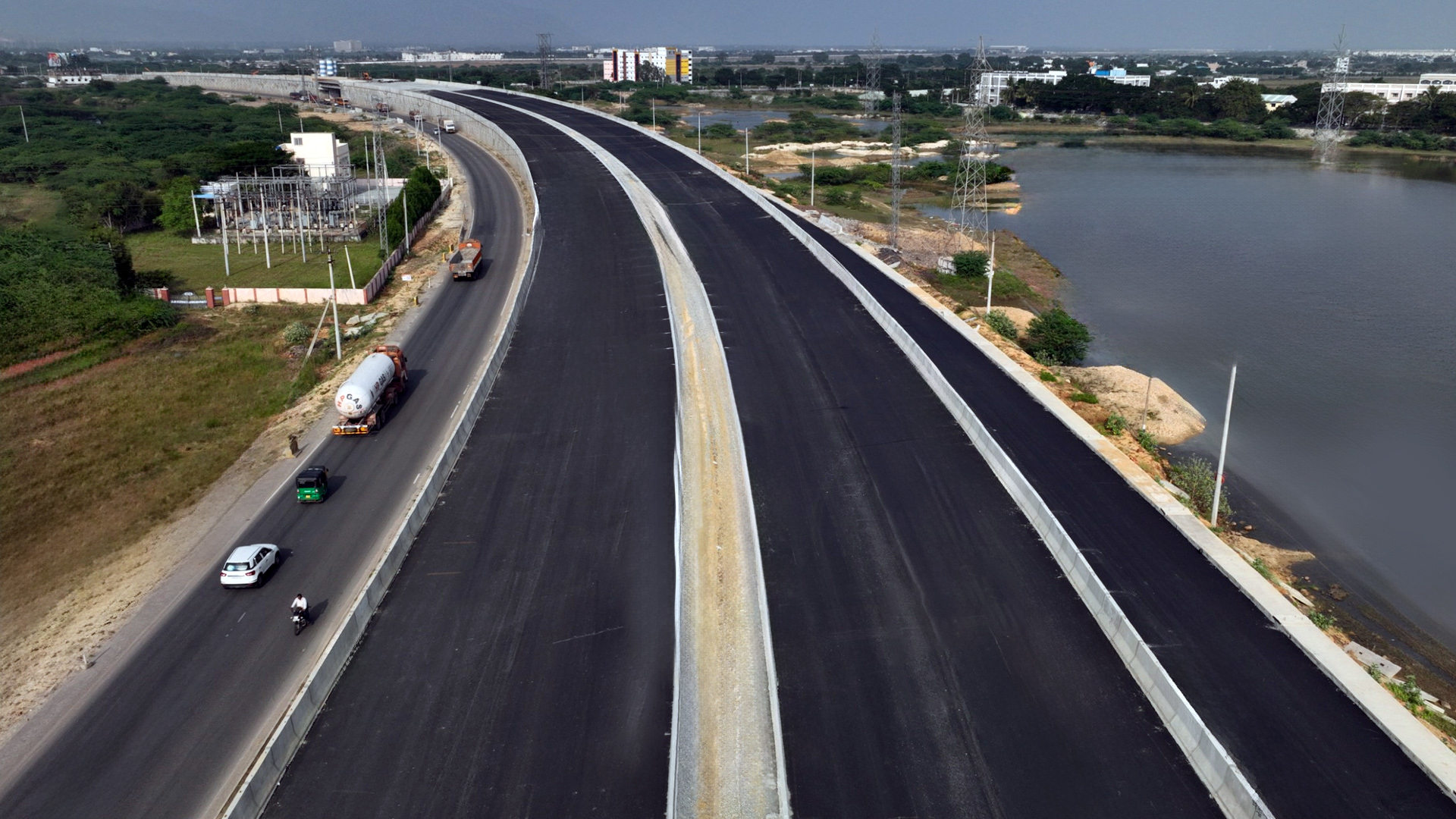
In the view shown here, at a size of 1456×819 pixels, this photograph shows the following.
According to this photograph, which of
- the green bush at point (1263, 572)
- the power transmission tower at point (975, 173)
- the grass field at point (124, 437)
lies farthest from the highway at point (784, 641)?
the power transmission tower at point (975, 173)

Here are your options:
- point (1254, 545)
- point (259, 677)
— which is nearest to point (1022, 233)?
point (1254, 545)

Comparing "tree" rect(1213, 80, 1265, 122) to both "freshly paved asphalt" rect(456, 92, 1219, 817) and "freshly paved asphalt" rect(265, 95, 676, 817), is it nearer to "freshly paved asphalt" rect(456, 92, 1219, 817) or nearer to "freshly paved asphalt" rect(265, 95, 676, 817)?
"freshly paved asphalt" rect(456, 92, 1219, 817)

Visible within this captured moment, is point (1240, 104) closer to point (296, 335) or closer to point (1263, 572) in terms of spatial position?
point (1263, 572)

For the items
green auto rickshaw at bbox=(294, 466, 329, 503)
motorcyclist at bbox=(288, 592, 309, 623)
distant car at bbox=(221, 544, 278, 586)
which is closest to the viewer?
motorcyclist at bbox=(288, 592, 309, 623)

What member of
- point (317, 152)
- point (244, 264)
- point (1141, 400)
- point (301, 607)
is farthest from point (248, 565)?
point (317, 152)

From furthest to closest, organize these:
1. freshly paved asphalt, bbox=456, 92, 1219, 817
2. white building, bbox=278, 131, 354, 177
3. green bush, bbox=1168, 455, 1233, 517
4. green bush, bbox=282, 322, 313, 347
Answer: white building, bbox=278, 131, 354, 177, green bush, bbox=282, 322, 313, 347, green bush, bbox=1168, 455, 1233, 517, freshly paved asphalt, bbox=456, 92, 1219, 817

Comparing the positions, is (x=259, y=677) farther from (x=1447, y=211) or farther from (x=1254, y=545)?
(x=1447, y=211)

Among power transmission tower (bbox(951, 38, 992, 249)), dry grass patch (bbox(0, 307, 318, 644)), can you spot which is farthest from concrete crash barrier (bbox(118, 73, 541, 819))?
power transmission tower (bbox(951, 38, 992, 249))
